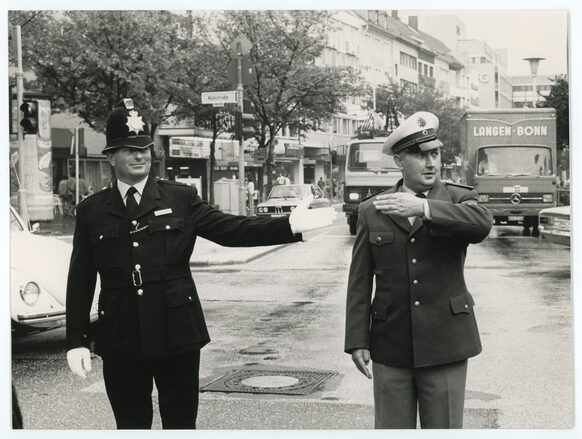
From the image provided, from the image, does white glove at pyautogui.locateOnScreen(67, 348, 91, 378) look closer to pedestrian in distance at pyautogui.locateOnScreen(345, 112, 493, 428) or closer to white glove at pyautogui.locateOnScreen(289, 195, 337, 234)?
white glove at pyautogui.locateOnScreen(289, 195, 337, 234)

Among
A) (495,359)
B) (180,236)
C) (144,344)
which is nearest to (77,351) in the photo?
(144,344)

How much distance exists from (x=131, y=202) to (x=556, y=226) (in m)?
8.73

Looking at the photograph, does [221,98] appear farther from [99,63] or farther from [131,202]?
[131,202]

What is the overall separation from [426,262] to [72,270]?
1.57m

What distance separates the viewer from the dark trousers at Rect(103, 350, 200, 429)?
4148 millimetres

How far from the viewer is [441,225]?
370cm

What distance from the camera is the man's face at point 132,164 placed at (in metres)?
4.24

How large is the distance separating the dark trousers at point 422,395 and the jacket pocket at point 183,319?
0.81m

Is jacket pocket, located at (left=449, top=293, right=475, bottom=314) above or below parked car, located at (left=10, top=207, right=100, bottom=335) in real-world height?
above

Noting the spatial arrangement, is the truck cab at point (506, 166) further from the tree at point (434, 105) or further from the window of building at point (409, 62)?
the window of building at point (409, 62)

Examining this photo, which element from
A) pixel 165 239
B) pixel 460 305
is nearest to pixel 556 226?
pixel 460 305

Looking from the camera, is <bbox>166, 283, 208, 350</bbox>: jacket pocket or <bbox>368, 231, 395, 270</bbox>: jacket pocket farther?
<bbox>166, 283, 208, 350</bbox>: jacket pocket

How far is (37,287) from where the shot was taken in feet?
24.7

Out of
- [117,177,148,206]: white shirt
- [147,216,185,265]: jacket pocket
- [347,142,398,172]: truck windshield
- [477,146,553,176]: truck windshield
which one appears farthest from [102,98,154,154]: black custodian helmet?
[347,142,398,172]: truck windshield
